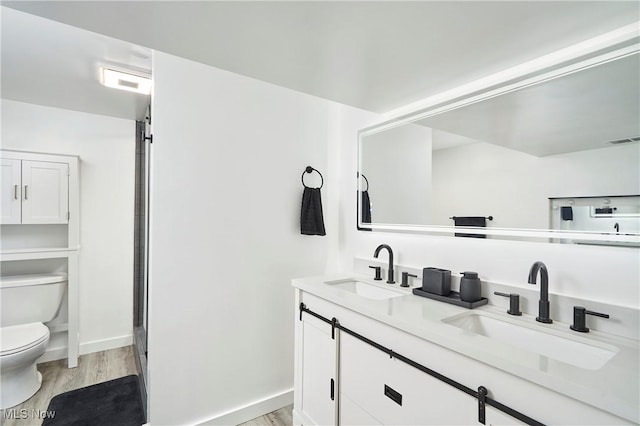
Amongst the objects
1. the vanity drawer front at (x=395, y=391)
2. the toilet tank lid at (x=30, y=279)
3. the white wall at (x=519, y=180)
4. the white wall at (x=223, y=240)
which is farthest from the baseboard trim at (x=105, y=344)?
the white wall at (x=519, y=180)

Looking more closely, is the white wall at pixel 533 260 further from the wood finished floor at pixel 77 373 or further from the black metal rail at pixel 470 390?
the wood finished floor at pixel 77 373

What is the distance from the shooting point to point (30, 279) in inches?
101

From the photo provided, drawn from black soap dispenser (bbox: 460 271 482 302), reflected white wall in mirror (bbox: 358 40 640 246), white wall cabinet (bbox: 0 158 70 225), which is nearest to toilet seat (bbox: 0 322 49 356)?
white wall cabinet (bbox: 0 158 70 225)

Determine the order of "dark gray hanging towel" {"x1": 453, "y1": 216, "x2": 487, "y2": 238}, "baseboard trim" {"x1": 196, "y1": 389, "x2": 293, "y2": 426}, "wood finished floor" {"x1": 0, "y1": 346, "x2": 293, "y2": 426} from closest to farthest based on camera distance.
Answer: "dark gray hanging towel" {"x1": 453, "y1": 216, "x2": 487, "y2": 238} < "baseboard trim" {"x1": 196, "y1": 389, "x2": 293, "y2": 426} < "wood finished floor" {"x1": 0, "y1": 346, "x2": 293, "y2": 426}

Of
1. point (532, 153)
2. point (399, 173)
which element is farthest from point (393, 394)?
point (399, 173)

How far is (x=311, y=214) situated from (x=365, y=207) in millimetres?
394

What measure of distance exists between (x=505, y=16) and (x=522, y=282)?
3.40 feet

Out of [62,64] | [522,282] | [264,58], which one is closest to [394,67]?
[264,58]

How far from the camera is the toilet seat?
82.8 inches

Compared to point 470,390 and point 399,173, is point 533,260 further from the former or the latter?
point 399,173

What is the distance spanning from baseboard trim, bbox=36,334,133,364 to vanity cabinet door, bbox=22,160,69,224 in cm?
125

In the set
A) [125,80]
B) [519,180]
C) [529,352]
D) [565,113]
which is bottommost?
[529,352]

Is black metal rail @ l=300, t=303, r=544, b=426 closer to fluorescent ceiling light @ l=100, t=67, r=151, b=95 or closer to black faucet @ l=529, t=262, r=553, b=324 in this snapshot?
black faucet @ l=529, t=262, r=553, b=324

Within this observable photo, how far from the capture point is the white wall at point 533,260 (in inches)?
42.1
